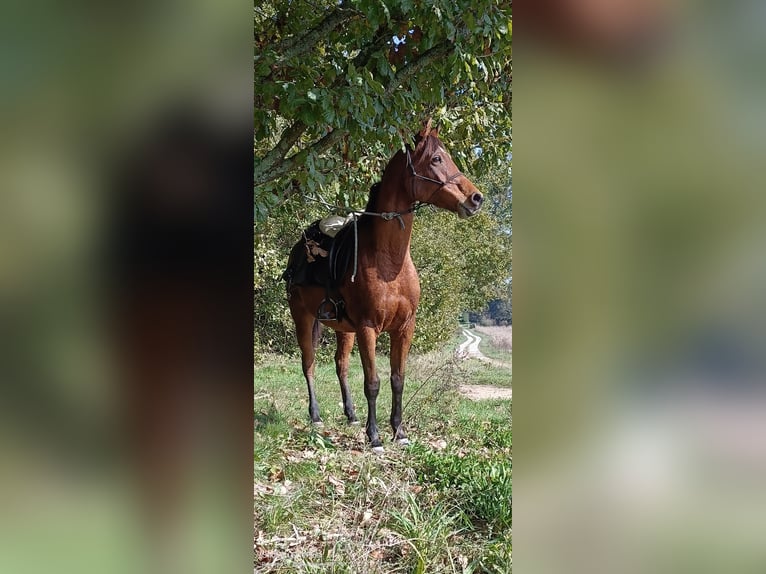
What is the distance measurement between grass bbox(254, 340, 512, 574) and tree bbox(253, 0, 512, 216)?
62.7 inches

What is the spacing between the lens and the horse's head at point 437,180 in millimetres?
3166

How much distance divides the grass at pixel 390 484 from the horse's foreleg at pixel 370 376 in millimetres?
91

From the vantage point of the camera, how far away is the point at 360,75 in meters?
2.52

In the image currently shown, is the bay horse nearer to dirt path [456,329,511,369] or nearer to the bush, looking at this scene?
the bush

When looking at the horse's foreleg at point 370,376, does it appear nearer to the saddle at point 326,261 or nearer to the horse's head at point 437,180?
the saddle at point 326,261

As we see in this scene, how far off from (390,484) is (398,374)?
2.69 ft

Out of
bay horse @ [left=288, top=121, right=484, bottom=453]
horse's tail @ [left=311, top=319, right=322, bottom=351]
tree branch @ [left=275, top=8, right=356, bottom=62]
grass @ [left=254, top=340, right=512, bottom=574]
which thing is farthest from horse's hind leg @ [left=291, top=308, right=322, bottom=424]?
tree branch @ [left=275, top=8, right=356, bottom=62]

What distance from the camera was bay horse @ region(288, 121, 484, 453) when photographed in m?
3.22

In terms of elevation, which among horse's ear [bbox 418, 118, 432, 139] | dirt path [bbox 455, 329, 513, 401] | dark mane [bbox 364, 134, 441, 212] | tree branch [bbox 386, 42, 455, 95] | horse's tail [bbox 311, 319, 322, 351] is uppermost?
tree branch [bbox 386, 42, 455, 95]

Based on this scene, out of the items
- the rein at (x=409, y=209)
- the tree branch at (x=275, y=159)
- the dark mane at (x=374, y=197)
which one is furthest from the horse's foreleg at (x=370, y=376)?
the tree branch at (x=275, y=159)
